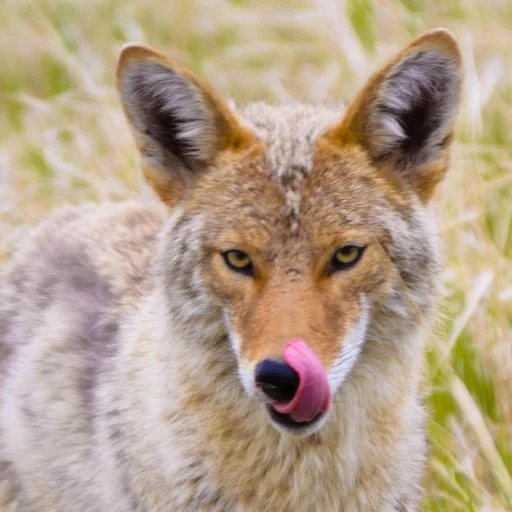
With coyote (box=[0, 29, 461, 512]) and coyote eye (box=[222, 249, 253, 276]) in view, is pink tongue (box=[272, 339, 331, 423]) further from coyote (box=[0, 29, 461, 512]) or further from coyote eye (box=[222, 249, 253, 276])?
coyote eye (box=[222, 249, 253, 276])

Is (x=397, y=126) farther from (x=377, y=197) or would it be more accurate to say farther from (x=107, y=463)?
(x=107, y=463)

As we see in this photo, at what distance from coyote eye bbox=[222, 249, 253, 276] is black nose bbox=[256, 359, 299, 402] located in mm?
421

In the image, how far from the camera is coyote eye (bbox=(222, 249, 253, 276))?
371 cm

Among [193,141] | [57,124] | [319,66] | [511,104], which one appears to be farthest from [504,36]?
[193,141]

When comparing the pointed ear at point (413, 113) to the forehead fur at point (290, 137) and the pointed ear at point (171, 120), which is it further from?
the pointed ear at point (171, 120)

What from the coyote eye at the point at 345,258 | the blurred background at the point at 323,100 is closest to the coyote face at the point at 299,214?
the coyote eye at the point at 345,258

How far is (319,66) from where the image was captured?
8141 millimetres

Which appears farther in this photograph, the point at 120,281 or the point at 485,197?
the point at 485,197

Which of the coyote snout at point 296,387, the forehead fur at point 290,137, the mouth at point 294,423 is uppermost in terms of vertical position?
the forehead fur at point 290,137

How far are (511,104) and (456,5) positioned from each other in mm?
1367

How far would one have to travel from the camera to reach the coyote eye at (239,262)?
12.2 feet

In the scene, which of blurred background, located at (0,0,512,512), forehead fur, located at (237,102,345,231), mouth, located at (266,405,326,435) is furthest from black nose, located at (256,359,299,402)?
blurred background, located at (0,0,512,512)

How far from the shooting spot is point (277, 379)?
11.2 feet

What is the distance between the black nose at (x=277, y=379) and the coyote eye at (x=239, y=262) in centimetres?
42
